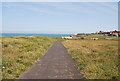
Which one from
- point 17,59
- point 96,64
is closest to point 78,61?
point 96,64

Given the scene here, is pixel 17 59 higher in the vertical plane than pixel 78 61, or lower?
higher

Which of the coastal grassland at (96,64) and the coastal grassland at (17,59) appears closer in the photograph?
the coastal grassland at (96,64)

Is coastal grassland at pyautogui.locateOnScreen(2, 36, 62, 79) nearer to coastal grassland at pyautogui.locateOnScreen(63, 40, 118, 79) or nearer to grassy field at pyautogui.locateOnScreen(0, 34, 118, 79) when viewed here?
grassy field at pyautogui.locateOnScreen(0, 34, 118, 79)

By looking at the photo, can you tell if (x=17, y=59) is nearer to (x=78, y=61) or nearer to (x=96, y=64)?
(x=78, y=61)

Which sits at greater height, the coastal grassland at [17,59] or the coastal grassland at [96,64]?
the coastal grassland at [17,59]

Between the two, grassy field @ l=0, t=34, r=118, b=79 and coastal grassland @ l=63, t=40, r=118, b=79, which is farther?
grassy field @ l=0, t=34, r=118, b=79

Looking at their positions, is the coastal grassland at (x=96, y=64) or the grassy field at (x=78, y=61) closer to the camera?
the coastal grassland at (x=96, y=64)

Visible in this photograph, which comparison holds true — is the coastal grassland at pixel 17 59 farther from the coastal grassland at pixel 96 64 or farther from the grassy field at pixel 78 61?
the coastal grassland at pixel 96 64

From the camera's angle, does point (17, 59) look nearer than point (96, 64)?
No

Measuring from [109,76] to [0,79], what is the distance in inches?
237

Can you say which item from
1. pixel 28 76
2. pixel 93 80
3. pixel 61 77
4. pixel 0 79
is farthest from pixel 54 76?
pixel 0 79

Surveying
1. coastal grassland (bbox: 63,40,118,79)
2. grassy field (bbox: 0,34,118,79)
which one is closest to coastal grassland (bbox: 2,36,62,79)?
grassy field (bbox: 0,34,118,79)

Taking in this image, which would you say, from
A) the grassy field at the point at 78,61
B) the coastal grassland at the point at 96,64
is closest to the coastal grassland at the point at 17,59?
the grassy field at the point at 78,61

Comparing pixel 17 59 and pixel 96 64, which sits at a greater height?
pixel 17 59
